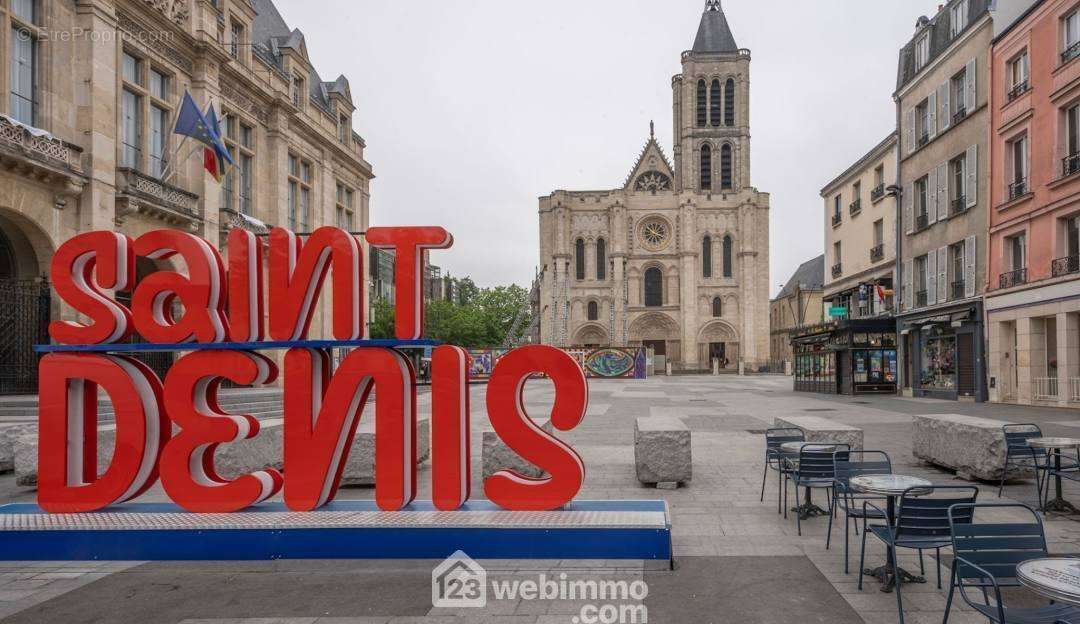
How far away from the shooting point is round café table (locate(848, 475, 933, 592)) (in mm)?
5242

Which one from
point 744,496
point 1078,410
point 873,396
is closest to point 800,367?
point 873,396

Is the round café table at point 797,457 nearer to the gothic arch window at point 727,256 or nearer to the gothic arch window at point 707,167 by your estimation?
the gothic arch window at point 727,256

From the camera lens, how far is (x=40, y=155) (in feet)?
47.6

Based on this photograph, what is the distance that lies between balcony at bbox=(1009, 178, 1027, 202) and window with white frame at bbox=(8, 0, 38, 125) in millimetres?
26511

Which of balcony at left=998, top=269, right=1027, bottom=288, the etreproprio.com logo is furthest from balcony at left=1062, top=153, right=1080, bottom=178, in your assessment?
the etreproprio.com logo

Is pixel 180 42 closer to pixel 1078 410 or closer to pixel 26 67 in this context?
pixel 26 67

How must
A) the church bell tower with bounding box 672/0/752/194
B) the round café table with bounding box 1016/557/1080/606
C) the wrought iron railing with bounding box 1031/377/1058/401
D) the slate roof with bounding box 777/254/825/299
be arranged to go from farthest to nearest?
the slate roof with bounding box 777/254/825/299 → the church bell tower with bounding box 672/0/752/194 → the wrought iron railing with bounding box 1031/377/1058/401 → the round café table with bounding box 1016/557/1080/606

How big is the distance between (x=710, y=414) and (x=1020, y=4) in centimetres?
1655

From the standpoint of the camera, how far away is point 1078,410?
18250 millimetres

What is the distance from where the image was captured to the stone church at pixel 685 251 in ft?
213

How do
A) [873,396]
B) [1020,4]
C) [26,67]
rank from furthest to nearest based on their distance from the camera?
[873,396], [1020,4], [26,67]

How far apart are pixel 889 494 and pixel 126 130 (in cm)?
1968

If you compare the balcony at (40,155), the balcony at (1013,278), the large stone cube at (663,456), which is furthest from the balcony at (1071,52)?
the balcony at (40,155)

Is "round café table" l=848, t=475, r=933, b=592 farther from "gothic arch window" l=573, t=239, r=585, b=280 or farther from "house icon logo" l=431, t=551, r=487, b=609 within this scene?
"gothic arch window" l=573, t=239, r=585, b=280
